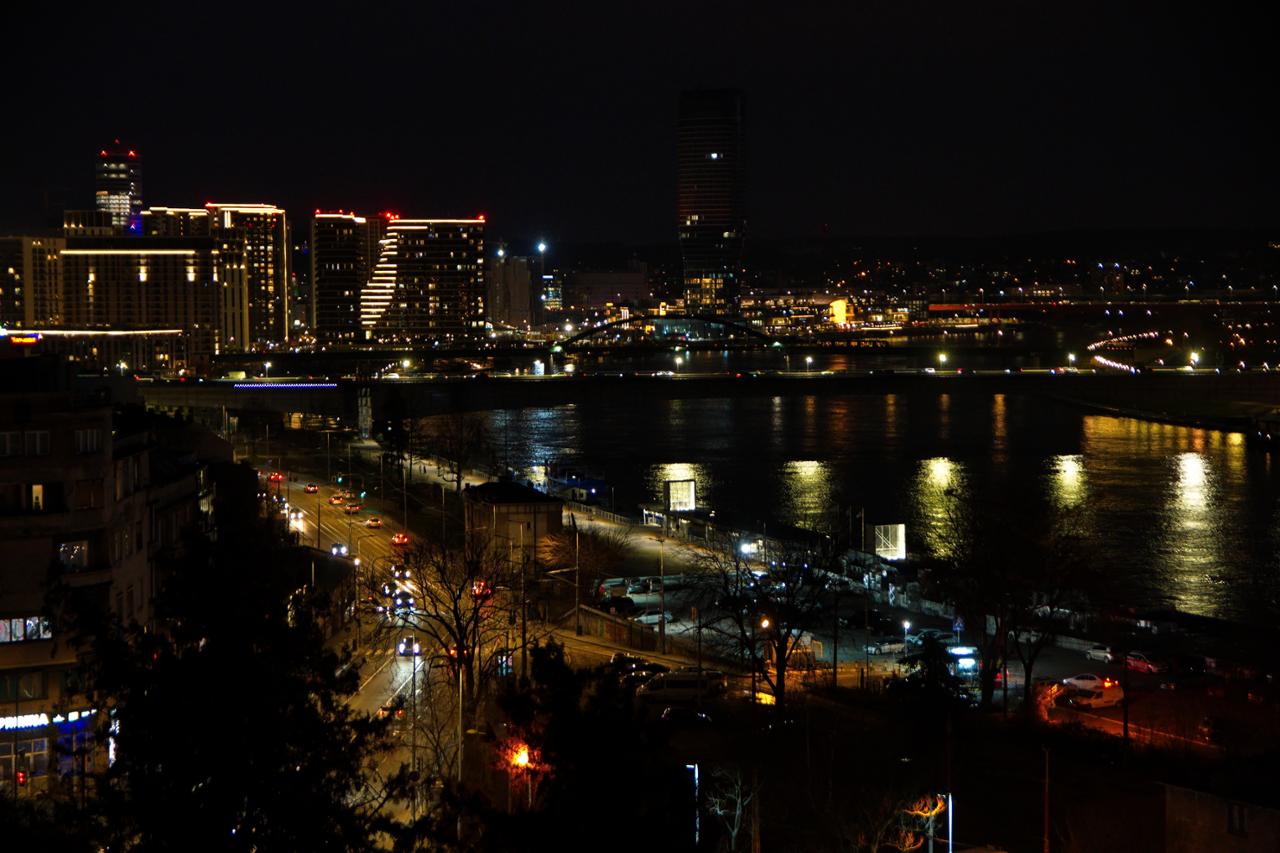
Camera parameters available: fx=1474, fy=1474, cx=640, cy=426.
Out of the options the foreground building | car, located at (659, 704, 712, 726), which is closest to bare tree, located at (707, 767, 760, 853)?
car, located at (659, 704, 712, 726)

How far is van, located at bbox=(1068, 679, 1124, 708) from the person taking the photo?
5727 millimetres

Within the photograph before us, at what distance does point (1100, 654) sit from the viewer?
681 centimetres

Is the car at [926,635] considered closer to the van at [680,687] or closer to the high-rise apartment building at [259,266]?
the van at [680,687]

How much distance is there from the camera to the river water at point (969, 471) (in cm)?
1090

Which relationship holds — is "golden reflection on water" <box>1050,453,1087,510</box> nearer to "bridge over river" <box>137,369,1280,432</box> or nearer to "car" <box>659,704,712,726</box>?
"bridge over river" <box>137,369,1280,432</box>

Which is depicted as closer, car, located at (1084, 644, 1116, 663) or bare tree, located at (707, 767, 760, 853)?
bare tree, located at (707, 767, 760, 853)

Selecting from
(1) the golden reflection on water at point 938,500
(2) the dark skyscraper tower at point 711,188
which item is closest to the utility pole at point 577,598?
(1) the golden reflection on water at point 938,500

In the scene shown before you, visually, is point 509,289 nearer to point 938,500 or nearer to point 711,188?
point 711,188

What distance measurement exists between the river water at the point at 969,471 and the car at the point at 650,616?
2.01m

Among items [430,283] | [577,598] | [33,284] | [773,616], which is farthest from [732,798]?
[430,283]

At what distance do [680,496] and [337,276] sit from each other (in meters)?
39.3

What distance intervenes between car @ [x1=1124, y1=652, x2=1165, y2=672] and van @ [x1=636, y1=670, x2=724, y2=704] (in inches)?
87.8

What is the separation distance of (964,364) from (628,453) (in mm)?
16962

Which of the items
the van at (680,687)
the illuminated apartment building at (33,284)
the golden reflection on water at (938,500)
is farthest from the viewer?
the illuminated apartment building at (33,284)
